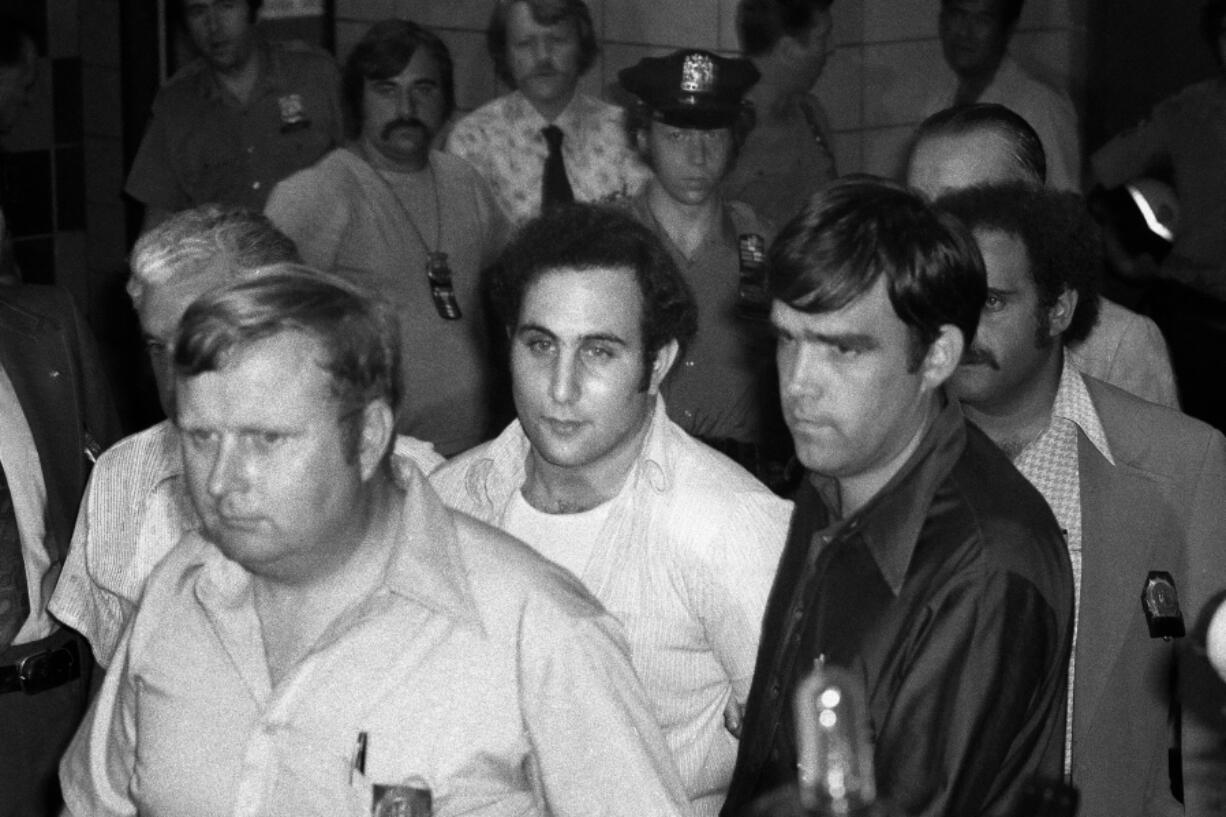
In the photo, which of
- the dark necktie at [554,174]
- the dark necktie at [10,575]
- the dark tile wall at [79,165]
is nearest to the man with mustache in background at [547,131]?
the dark necktie at [554,174]

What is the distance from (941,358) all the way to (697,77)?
239 centimetres

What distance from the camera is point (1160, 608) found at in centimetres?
300

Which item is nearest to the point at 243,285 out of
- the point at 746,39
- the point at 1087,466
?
the point at 1087,466

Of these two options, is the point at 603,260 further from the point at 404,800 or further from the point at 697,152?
the point at 697,152

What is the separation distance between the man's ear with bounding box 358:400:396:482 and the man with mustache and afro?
1.06 meters

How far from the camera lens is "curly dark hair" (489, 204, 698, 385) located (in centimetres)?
309

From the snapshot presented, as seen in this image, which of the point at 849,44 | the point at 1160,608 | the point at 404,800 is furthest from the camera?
the point at 849,44

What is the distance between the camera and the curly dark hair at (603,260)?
309 cm

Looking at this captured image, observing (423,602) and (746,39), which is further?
(746,39)

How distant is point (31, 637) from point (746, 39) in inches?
132

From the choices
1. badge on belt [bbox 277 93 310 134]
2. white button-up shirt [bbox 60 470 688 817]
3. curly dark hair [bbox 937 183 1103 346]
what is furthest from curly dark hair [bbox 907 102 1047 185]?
badge on belt [bbox 277 93 310 134]

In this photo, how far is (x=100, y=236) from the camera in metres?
7.13

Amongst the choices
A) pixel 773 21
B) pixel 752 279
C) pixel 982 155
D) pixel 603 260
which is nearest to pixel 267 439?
pixel 603 260

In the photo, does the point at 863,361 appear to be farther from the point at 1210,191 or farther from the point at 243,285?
the point at 1210,191
